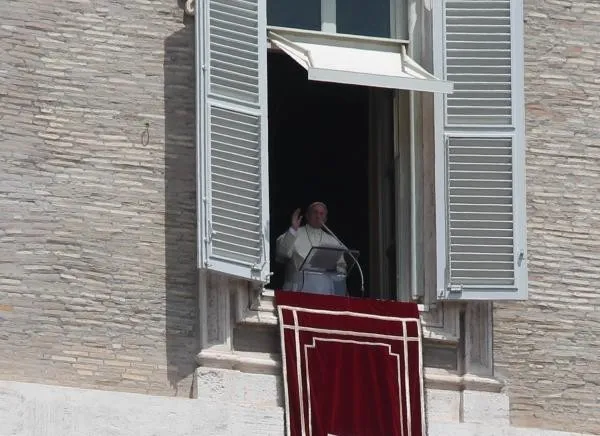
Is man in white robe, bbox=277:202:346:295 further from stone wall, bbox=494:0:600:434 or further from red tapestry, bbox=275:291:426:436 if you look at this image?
stone wall, bbox=494:0:600:434

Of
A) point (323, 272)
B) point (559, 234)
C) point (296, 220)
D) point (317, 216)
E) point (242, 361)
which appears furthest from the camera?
point (317, 216)

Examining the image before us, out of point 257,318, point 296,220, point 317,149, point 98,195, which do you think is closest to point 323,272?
point 296,220

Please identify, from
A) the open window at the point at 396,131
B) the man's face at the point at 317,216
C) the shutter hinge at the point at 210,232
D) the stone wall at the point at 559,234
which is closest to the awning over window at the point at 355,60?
the open window at the point at 396,131

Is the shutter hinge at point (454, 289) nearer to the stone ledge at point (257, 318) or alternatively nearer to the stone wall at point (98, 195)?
the stone ledge at point (257, 318)

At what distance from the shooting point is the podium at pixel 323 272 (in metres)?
23.1

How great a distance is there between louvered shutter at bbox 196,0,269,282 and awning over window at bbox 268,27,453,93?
0.99 feet

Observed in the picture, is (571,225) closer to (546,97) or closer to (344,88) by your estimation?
(546,97)

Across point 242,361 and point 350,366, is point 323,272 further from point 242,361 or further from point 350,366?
point 242,361

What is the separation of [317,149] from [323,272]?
4.37 metres

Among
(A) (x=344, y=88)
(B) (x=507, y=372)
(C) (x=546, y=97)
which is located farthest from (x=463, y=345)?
(A) (x=344, y=88)

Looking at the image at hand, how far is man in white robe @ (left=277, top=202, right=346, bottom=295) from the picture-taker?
910 inches

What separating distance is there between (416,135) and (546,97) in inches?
34.6

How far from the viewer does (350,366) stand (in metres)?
22.2

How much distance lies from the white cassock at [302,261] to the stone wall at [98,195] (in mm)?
1124
